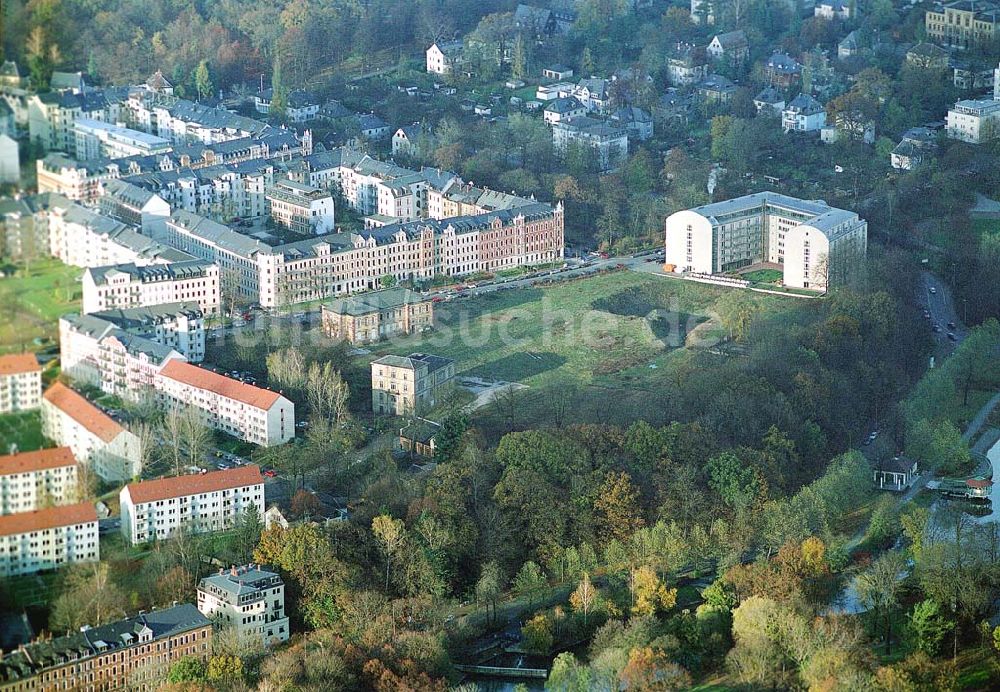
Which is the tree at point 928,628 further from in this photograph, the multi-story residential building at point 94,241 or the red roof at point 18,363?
the red roof at point 18,363

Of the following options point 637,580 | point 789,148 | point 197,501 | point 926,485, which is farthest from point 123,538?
point 789,148

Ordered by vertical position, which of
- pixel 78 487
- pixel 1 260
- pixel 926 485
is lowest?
pixel 926 485

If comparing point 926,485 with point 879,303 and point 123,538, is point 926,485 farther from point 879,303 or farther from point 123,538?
point 123,538

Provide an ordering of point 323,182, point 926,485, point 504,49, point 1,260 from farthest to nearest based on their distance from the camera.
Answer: point 504,49, point 323,182, point 926,485, point 1,260

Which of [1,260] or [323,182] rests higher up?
[1,260]

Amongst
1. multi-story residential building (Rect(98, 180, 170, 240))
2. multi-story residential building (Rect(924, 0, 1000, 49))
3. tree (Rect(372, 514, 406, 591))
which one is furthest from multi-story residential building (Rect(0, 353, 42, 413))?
multi-story residential building (Rect(924, 0, 1000, 49))
